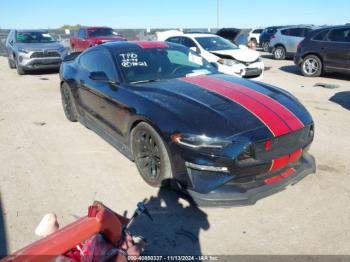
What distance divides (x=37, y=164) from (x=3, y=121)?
262cm

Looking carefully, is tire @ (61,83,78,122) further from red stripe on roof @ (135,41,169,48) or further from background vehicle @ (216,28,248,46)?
background vehicle @ (216,28,248,46)

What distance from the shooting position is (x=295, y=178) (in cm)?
323

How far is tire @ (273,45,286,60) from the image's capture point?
16.0 m

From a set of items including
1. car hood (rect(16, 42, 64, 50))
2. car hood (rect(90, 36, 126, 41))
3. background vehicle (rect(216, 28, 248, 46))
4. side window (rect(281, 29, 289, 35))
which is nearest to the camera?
car hood (rect(16, 42, 64, 50))

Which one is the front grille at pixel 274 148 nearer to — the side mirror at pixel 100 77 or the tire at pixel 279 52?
the side mirror at pixel 100 77

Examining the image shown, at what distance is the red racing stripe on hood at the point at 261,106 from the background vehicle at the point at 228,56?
5.18m

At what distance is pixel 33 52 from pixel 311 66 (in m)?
9.33

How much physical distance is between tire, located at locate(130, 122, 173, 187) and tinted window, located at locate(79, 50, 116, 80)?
98cm

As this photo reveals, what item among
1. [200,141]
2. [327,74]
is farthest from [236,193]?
[327,74]

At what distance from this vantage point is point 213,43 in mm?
10352

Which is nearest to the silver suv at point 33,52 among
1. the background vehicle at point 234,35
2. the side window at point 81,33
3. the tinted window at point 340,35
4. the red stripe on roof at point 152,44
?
the side window at point 81,33

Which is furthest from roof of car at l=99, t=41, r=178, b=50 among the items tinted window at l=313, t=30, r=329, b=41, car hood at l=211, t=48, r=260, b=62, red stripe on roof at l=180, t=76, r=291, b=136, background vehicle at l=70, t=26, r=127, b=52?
background vehicle at l=70, t=26, r=127, b=52

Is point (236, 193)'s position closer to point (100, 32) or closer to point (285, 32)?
point (100, 32)

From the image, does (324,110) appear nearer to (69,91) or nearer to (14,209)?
(69,91)
